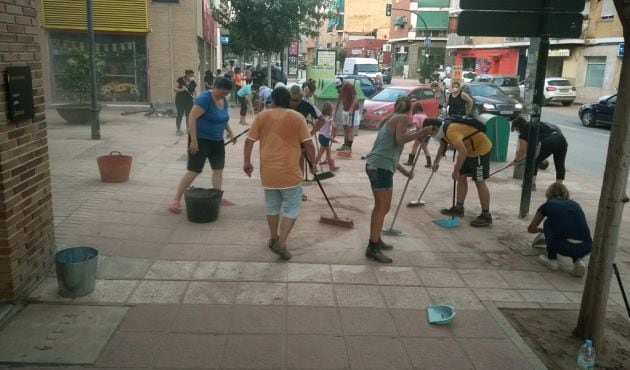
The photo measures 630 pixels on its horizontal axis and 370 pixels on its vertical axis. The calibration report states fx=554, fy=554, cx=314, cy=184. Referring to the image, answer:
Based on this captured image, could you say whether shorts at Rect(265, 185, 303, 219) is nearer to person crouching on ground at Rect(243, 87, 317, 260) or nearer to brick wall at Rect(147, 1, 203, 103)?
person crouching on ground at Rect(243, 87, 317, 260)

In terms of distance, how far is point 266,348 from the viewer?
3777 mm

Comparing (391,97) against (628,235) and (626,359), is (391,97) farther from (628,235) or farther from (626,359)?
(626,359)

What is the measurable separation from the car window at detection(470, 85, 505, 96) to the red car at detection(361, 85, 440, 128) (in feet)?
13.9

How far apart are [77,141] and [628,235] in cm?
1047

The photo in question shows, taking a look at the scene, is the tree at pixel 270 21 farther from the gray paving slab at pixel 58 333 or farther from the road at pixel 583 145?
the gray paving slab at pixel 58 333

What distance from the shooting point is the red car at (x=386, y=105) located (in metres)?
16.8

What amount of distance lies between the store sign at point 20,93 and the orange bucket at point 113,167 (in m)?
3.62

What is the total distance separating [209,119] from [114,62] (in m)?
15.2

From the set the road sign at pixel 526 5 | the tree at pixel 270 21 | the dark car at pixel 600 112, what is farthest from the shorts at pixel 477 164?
the tree at pixel 270 21

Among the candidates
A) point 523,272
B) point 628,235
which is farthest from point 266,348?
point 628,235

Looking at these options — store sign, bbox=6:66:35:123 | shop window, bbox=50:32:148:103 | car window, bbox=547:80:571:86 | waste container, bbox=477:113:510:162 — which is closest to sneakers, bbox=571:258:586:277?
store sign, bbox=6:66:35:123

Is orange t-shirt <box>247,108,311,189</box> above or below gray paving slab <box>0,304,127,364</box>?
above

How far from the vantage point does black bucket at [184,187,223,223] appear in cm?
639

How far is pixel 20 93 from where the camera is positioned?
4164 mm
